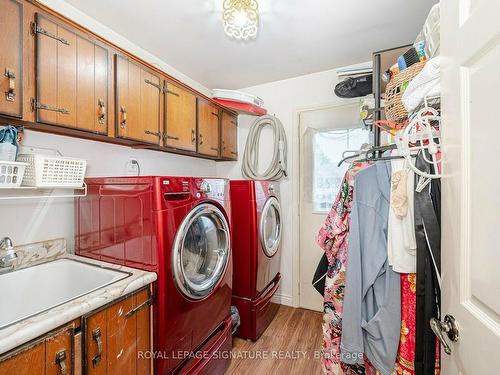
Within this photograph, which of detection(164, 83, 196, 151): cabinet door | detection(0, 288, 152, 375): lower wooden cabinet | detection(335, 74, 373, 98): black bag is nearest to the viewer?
detection(0, 288, 152, 375): lower wooden cabinet

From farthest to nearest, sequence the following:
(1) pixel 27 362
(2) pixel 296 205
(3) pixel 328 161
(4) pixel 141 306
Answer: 1. (2) pixel 296 205
2. (3) pixel 328 161
3. (4) pixel 141 306
4. (1) pixel 27 362

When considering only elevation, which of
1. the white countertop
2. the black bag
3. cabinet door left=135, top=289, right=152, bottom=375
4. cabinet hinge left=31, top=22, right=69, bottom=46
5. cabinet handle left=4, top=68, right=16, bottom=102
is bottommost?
cabinet door left=135, top=289, right=152, bottom=375

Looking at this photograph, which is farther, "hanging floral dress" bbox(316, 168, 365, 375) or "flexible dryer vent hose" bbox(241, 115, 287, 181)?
"flexible dryer vent hose" bbox(241, 115, 287, 181)

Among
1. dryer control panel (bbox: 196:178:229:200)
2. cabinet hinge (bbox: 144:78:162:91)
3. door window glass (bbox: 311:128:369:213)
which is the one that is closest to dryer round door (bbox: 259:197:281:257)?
door window glass (bbox: 311:128:369:213)

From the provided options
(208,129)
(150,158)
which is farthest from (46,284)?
(208,129)

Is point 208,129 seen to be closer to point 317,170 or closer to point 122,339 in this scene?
point 317,170

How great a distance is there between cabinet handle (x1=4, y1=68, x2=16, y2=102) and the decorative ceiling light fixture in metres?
1.00

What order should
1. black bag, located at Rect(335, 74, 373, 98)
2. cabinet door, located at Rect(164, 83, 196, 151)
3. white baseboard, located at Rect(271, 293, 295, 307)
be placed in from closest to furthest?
cabinet door, located at Rect(164, 83, 196, 151) → black bag, located at Rect(335, 74, 373, 98) → white baseboard, located at Rect(271, 293, 295, 307)

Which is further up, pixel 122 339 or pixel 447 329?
pixel 447 329

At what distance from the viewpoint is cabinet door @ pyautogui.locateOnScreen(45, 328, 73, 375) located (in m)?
0.81

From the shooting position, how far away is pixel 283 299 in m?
2.67

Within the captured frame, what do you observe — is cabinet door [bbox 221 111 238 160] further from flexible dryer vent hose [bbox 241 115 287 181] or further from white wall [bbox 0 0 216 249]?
white wall [bbox 0 0 216 249]

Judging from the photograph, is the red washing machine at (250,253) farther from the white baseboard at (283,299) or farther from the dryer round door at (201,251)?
the white baseboard at (283,299)

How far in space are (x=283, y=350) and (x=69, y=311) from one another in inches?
65.7
